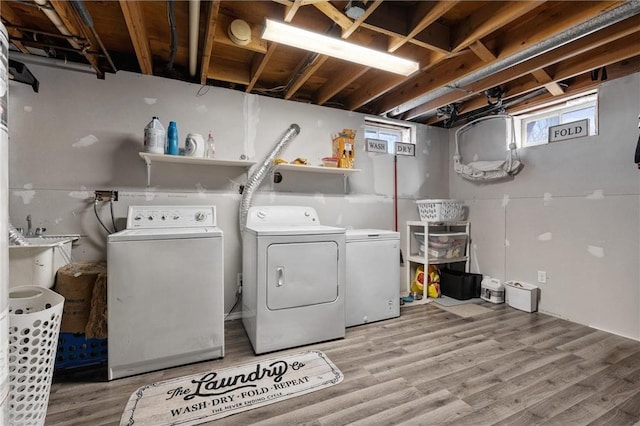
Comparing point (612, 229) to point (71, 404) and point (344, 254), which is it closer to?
point (344, 254)

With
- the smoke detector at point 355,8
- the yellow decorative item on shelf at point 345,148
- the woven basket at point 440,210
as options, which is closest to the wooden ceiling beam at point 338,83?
the yellow decorative item on shelf at point 345,148

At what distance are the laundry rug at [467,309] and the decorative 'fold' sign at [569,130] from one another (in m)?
1.93

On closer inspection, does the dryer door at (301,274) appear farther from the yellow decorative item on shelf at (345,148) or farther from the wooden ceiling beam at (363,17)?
the wooden ceiling beam at (363,17)

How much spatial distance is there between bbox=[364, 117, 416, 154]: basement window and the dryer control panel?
217 centimetres

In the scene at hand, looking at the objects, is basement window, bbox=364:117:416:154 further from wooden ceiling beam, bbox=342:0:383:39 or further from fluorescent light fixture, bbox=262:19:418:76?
wooden ceiling beam, bbox=342:0:383:39

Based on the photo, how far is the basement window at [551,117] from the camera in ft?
9.24

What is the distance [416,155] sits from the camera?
3.86 m

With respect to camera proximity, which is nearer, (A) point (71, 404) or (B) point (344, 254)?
(A) point (71, 404)

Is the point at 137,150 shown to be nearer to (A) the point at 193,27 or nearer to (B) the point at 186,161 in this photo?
(B) the point at 186,161

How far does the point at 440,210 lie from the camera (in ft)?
11.1

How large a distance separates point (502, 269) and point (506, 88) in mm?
2048

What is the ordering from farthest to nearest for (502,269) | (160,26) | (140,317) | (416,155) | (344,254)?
(416,155), (502,269), (344,254), (160,26), (140,317)

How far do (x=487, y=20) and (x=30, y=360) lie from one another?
10.4 feet

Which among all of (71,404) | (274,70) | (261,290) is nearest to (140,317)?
(71,404)
